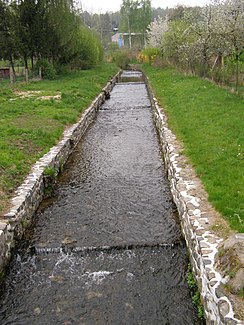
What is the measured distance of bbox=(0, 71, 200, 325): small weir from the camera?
5.75 metres

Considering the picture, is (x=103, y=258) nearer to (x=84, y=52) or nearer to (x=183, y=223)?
(x=183, y=223)

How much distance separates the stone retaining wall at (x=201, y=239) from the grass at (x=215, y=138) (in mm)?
292

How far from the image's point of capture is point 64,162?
1240cm

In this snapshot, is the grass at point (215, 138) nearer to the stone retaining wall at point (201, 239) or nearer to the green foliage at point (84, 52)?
the stone retaining wall at point (201, 239)

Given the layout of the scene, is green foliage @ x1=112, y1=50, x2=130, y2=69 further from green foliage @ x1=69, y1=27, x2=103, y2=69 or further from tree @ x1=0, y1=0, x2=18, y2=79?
tree @ x1=0, y1=0, x2=18, y2=79

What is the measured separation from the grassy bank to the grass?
175 inches

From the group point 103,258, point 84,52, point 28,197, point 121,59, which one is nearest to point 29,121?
point 28,197

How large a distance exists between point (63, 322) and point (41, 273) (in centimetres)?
136

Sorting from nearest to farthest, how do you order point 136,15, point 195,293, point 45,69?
point 195,293, point 45,69, point 136,15

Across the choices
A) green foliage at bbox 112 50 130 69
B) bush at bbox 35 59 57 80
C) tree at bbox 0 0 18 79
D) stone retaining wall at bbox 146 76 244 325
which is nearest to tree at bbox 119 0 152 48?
green foliage at bbox 112 50 130 69

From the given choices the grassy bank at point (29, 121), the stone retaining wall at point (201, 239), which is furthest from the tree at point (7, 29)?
the stone retaining wall at point (201, 239)

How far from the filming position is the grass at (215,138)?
7373mm

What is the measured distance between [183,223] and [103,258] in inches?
71.6

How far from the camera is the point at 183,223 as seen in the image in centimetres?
766
